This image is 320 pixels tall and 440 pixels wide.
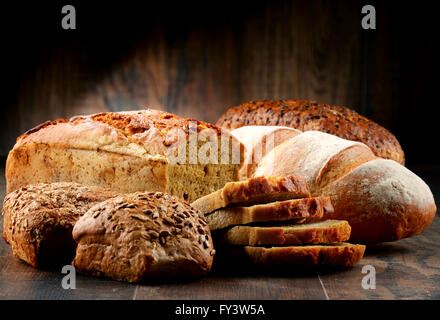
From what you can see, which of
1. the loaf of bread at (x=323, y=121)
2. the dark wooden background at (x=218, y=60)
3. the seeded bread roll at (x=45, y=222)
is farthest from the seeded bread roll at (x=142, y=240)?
the dark wooden background at (x=218, y=60)

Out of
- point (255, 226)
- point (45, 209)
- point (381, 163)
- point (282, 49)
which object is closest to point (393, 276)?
point (255, 226)

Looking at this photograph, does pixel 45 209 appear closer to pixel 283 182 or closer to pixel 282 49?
pixel 283 182

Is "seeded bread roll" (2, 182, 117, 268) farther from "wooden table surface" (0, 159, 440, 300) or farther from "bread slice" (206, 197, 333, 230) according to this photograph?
"bread slice" (206, 197, 333, 230)

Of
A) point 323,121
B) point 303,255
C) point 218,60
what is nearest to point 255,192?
point 303,255

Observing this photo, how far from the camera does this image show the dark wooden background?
5422 mm

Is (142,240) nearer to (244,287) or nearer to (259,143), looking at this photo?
(244,287)

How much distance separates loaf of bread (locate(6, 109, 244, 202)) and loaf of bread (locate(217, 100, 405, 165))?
4.17 ft

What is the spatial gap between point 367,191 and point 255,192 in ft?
1.83

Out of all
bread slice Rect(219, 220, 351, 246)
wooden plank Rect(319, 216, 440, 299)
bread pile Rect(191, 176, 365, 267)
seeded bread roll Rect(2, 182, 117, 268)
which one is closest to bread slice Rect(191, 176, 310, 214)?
bread pile Rect(191, 176, 365, 267)

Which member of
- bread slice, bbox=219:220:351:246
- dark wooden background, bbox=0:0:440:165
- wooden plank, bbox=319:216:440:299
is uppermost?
dark wooden background, bbox=0:0:440:165

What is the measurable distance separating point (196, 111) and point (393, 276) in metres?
A: 3.81

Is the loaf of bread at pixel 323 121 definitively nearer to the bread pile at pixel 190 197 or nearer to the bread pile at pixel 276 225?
the bread pile at pixel 190 197

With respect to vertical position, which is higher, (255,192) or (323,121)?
(323,121)

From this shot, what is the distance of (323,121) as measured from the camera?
159 inches
